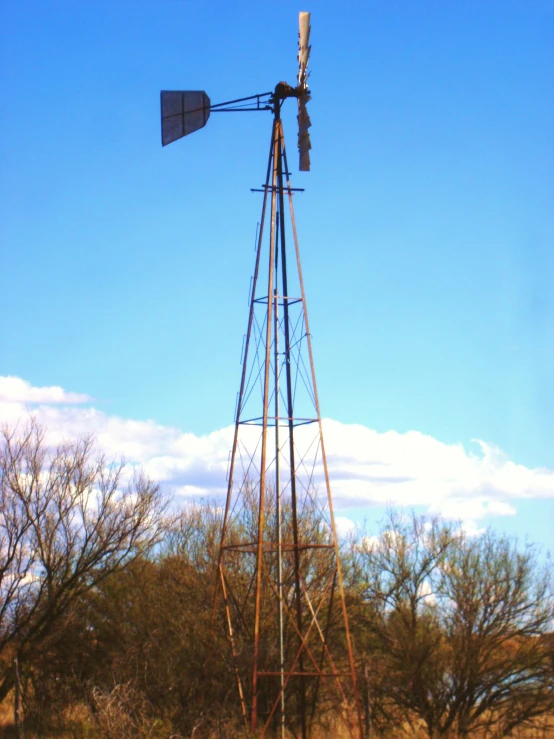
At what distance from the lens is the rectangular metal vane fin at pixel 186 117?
1400 cm

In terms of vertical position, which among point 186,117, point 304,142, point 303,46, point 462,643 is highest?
point 303,46

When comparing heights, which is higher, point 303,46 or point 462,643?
point 303,46

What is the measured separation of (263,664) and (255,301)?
8354 millimetres

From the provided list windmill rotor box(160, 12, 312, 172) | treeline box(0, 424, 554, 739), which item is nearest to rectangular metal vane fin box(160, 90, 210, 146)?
windmill rotor box(160, 12, 312, 172)

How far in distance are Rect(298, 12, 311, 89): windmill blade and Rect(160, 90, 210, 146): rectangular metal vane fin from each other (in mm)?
1610

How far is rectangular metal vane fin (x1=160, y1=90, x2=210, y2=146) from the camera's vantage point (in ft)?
45.9

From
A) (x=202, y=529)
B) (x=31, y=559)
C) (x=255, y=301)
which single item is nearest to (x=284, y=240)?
(x=255, y=301)

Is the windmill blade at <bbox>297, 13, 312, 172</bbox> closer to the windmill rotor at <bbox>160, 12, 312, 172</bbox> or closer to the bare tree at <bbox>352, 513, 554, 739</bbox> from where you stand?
the windmill rotor at <bbox>160, 12, 312, 172</bbox>

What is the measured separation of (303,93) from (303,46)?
75cm

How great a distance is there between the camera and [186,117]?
14.0 meters

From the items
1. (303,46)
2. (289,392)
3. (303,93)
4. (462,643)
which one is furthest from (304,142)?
(462,643)

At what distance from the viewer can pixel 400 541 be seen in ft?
78.6

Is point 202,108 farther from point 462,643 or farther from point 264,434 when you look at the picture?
point 462,643

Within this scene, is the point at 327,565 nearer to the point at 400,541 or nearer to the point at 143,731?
the point at 400,541
